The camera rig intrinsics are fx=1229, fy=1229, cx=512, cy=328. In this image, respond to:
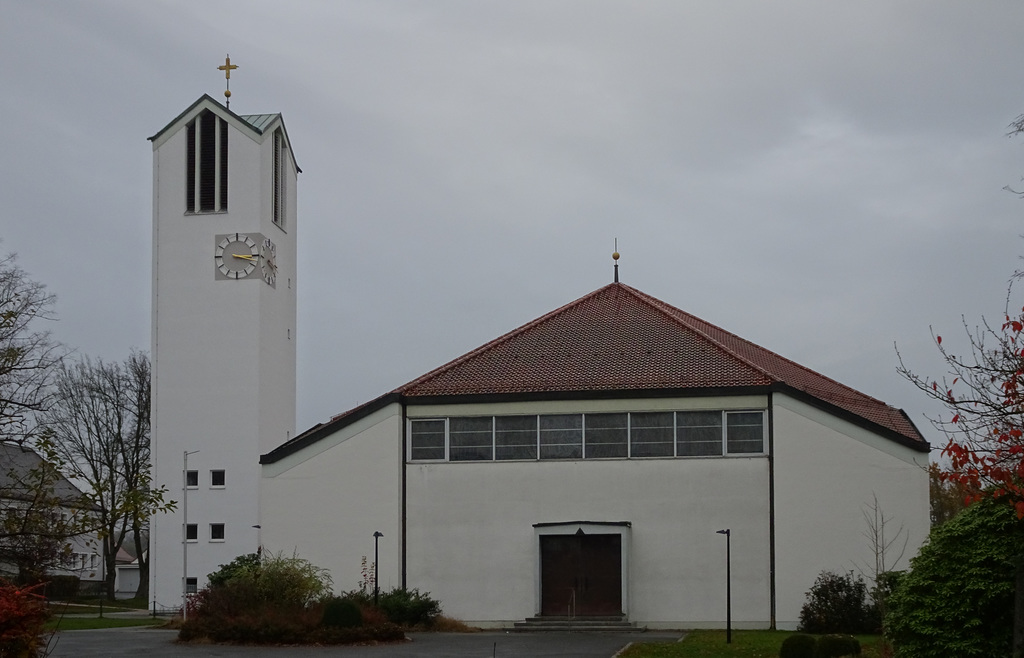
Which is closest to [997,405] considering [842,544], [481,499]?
[842,544]

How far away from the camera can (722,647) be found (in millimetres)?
26609

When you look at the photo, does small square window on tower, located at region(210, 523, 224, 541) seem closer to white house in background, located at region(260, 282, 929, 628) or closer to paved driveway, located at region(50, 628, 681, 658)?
white house in background, located at region(260, 282, 929, 628)

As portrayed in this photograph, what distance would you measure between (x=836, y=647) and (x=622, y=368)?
15623mm

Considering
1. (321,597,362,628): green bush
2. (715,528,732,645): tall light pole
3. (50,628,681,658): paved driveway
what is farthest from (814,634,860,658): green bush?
(321,597,362,628): green bush

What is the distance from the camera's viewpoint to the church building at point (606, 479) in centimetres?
3506

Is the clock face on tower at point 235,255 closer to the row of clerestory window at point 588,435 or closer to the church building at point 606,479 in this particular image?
the church building at point 606,479

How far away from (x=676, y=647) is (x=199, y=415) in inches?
1129

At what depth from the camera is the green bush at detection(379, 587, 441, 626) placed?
112 feet

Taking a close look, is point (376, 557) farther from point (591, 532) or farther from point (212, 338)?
point (212, 338)

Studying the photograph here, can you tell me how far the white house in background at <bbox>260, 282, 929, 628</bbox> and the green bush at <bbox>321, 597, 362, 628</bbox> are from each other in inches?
260

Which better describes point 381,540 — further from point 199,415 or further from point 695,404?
point 199,415

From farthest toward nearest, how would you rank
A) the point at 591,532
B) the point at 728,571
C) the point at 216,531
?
the point at 216,531
the point at 591,532
the point at 728,571

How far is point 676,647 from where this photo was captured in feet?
86.6

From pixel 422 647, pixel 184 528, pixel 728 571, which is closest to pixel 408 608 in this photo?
pixel 422 647
